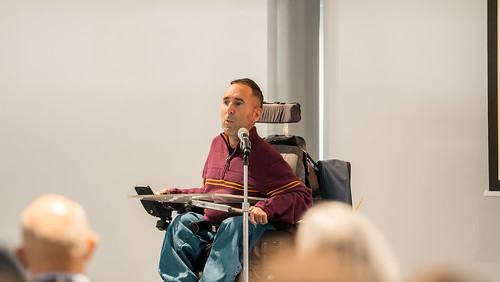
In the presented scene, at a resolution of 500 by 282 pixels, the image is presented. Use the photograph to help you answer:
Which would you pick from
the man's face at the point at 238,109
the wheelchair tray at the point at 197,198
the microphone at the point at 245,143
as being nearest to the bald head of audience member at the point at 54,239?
the wheelchair tray at the point at 197,198

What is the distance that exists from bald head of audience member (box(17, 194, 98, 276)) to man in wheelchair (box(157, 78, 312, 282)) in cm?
212

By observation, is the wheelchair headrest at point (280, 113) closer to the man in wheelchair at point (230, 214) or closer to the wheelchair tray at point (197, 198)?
the man in wheelchair at point (230, 214)

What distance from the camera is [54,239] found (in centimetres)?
49

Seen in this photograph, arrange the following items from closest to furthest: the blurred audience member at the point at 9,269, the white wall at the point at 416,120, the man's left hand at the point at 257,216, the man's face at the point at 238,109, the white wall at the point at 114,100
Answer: the blurred audience member at the point at 9,269, the man's left hand at the point at 257,216, the man's face at the point at 238,109, the white wall at the point at 416,120, the white wall at the point at 114,100

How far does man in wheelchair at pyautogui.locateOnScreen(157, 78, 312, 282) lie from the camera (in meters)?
2.69

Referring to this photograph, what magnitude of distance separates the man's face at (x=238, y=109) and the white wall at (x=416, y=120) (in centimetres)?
167

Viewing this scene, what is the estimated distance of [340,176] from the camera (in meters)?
3.23

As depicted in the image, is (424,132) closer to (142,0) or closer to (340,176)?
(340,176)

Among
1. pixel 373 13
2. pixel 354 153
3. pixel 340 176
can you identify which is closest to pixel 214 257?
pixel 340 176

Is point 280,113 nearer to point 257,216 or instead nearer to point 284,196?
point 284,196

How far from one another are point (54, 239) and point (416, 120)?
4086mm

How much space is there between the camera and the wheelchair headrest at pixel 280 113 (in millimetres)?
3244

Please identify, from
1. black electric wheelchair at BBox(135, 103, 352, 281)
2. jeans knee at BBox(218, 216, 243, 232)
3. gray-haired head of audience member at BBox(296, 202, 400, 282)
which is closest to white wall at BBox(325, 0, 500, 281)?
black electric wheelchair at BBox(135, 103, 352, 281)

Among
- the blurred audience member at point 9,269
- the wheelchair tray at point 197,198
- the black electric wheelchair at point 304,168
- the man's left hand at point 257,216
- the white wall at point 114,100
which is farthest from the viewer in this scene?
the white wall at point 114,100
